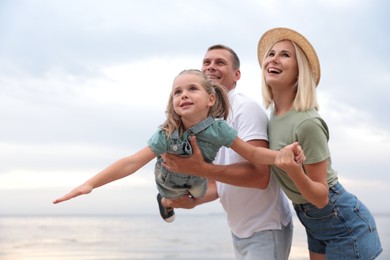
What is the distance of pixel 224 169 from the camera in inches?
136

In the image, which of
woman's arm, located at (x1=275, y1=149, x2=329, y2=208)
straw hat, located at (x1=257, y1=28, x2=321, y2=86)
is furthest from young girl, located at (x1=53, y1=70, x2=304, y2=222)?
straw hat, located at (x1=257, y1=28, x2=321, y2=86)

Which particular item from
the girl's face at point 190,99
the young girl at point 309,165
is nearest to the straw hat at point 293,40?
the young girl at point 309,165

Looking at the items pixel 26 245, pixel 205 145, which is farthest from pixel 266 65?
pixel 26 245

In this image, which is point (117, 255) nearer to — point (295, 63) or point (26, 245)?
point (26, 245)

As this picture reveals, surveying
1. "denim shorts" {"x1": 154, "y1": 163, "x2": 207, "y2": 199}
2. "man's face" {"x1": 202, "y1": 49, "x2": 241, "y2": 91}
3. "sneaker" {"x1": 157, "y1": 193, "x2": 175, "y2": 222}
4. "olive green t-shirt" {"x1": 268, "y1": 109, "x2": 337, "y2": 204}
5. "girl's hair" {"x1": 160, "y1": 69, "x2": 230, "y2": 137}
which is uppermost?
"man's face" {"x1": 202, "y1": 49, "x2": 241, "y2": 91}

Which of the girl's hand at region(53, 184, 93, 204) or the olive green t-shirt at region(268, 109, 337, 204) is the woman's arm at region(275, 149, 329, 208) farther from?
the girl's hand at region(53, 184, 93, 204)

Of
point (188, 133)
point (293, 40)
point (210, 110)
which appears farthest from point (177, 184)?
point (293, 40)

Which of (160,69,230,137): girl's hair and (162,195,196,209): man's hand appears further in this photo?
(162,195,196,209): man's hand

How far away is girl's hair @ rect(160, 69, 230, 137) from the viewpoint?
11.1 feet

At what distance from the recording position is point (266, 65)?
3.68 m

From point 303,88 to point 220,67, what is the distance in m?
0.82

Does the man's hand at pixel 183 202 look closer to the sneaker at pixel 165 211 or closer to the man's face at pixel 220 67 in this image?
the sneaker at pixel 165 211

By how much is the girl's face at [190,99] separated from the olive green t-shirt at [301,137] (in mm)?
439

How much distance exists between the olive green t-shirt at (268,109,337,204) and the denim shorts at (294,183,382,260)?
95 mm
